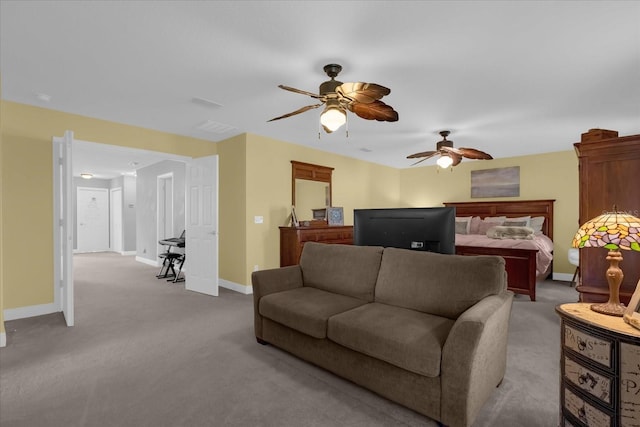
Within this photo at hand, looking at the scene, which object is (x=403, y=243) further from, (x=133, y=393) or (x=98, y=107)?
(x=98, y=107)

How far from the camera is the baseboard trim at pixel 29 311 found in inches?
138

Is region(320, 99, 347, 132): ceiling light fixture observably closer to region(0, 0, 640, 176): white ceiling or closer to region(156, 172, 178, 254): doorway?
region(0, 0, 640, 176): white ceiling

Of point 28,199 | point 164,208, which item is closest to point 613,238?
point 28,199

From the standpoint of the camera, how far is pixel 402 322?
78.9 inches

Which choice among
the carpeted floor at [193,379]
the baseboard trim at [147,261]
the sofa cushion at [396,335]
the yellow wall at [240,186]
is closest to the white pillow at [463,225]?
the yellow wall at [240,186]

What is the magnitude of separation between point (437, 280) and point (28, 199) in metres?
4.68

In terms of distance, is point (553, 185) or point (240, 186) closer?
point (240, 186)

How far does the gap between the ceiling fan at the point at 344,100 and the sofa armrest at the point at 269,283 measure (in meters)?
1.46

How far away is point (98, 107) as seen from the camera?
3660mm

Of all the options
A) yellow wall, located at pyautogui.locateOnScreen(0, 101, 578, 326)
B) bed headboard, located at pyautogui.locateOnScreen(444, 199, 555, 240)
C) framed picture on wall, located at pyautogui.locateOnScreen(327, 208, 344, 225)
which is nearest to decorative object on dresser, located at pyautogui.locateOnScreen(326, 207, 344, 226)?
framed picture on wall, located at pyautogui.locateOnScreen(327, 208, 344, 225)

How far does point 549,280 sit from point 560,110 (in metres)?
3.67

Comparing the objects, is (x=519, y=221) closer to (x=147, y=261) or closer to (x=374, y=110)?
(x=374, y=110)

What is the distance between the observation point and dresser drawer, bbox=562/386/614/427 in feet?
4.53

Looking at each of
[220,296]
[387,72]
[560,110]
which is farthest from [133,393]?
[560,110]
